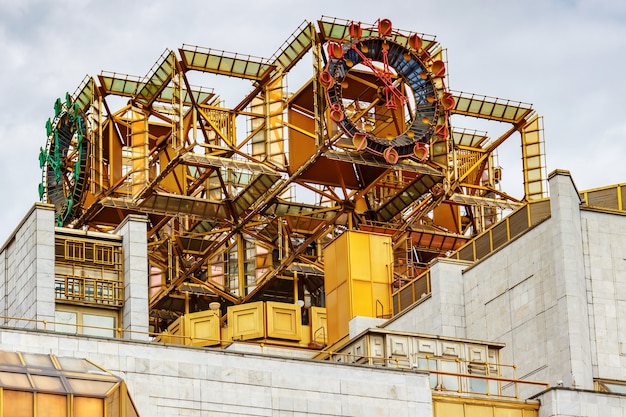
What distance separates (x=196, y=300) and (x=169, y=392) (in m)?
64.6

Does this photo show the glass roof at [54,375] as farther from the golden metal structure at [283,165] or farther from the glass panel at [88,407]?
the golden metal structure at [283,165]

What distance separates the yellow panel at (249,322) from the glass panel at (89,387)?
49.5 meters

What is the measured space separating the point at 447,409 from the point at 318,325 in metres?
46.4

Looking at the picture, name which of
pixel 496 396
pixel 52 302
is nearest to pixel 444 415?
pixel 496 396

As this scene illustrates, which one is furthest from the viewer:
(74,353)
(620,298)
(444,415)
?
(620,298)

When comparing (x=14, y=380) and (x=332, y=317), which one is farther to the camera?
(x=332, y=317)

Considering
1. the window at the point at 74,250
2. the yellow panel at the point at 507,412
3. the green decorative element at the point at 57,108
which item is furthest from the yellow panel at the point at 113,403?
the green decorative element at the point at 57,108

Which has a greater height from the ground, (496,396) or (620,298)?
(620,298)

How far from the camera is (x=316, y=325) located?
423ft

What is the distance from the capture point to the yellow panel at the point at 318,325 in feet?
417

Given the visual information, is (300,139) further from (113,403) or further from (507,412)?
(113,403)

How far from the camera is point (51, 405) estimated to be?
2820 inches

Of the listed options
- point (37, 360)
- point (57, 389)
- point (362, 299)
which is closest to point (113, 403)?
point (57, 389)

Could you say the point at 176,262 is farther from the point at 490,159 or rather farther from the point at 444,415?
the point at 444,415
